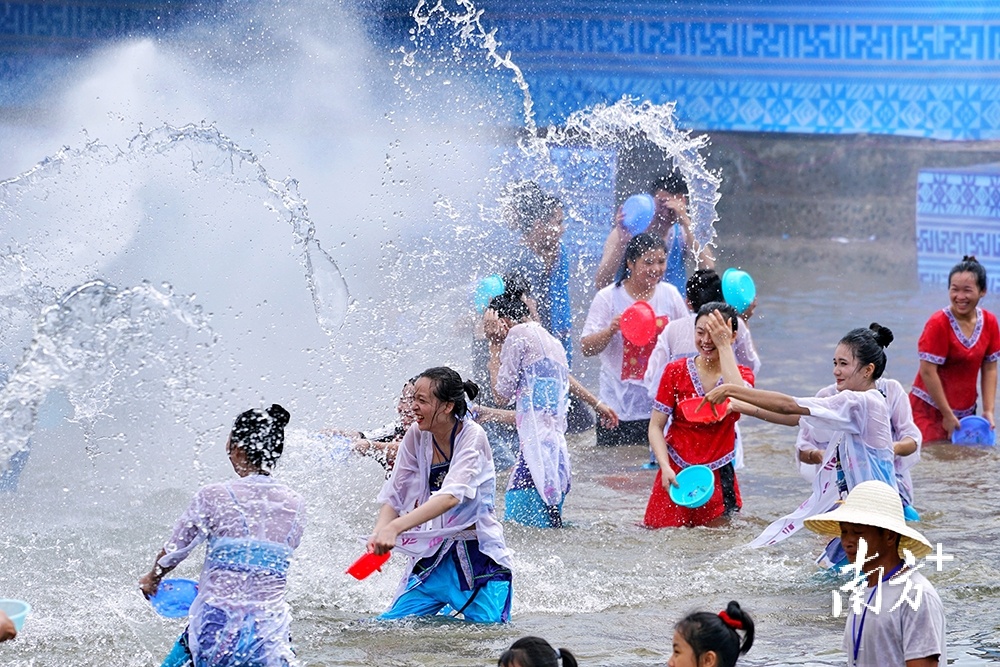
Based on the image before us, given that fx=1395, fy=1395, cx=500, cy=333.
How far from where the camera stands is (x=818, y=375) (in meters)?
11.1

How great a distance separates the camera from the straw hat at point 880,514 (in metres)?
3.47

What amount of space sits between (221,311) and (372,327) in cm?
190

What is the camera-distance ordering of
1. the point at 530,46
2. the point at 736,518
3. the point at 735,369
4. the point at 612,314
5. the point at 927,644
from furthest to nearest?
the point at 530,46, the point at 612,314, the point at 736,518, the point at 735,369, the point at 927,644

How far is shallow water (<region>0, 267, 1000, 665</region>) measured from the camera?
5.05 metres

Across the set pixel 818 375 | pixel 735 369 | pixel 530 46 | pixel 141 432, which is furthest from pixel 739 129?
pixel 735 369

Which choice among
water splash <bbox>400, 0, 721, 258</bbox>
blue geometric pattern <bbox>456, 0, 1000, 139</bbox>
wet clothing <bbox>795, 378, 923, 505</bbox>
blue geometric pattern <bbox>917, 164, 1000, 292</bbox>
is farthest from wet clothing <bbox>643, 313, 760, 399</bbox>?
blue geometric pattern <bbox>917, 164, 1000, 292</bbox>

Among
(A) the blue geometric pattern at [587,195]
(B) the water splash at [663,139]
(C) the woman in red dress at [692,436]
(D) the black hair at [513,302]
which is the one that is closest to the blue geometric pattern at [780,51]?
(B) the water splash at [663,139]

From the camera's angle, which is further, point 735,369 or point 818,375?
point 818,375

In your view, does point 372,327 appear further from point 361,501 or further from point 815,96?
point 815,96

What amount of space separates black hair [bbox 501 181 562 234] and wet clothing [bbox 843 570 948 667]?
5016 millimetres

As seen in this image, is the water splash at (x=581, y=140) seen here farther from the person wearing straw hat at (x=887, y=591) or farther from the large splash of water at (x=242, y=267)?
the person wearing straw hat at (x=887, y=591)

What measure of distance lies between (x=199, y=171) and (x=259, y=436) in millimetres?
7251

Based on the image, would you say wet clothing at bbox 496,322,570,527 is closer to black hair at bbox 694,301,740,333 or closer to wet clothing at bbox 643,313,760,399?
wet clothing at bbox 643,313,760,399

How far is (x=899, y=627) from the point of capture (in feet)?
11.0
